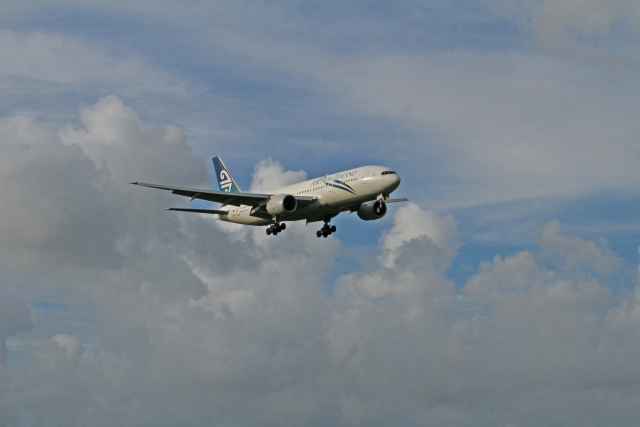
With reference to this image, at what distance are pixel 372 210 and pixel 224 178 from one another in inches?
960

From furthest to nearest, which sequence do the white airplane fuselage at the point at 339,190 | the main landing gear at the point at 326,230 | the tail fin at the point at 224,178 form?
1. the tail fin at the point at 224,178
2. the main landing gear at the point at 326,230
3. the white airplane fuselage at the point at 339,190

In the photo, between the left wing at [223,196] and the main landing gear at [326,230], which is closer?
the left wing at [223,196]

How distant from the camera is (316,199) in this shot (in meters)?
69.1

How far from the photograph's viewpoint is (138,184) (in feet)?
210

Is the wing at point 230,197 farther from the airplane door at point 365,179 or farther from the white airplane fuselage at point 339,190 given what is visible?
the airplane door at point 365,179

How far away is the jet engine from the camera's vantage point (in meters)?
68.2

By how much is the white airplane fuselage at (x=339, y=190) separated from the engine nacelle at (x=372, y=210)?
5.23 feet

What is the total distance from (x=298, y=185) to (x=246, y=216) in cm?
686

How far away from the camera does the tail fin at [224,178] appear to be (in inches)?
3463

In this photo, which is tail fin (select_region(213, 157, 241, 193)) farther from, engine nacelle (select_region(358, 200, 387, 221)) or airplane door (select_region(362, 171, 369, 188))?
airplane door (select_region(362, 171, 369, 188))

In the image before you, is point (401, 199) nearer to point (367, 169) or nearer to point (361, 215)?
point (361, 215)

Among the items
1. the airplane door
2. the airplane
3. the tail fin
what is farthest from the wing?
the tail fin

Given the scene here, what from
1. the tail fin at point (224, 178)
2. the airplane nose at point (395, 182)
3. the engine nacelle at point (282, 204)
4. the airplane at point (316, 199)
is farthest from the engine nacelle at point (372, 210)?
the tail fin at point (224, 178)

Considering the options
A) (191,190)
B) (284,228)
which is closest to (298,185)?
(284,228)
